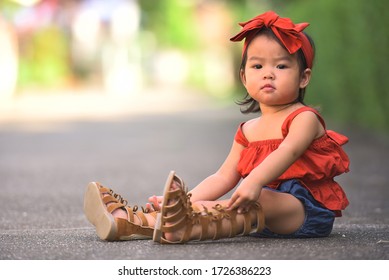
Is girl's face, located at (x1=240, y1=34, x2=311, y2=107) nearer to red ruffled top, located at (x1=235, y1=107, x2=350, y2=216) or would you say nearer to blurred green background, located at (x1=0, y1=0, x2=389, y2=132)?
red ruffled top, located at (x1=235, y1=107, x2=350, y2=216)

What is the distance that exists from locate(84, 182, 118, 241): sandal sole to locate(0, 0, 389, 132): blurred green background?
19.6 ft

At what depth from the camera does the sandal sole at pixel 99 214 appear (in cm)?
358

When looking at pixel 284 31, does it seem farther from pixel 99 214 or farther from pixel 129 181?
pixel 129 181

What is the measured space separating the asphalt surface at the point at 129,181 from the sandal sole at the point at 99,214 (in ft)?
0.16

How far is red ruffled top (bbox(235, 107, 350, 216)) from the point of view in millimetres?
3688

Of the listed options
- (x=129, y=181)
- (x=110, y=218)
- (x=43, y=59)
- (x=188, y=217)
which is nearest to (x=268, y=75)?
(x=188, y=217)

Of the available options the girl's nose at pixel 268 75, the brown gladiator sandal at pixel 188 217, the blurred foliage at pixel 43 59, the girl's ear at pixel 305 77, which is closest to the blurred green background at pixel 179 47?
the blurred foliage at pixel 43 59

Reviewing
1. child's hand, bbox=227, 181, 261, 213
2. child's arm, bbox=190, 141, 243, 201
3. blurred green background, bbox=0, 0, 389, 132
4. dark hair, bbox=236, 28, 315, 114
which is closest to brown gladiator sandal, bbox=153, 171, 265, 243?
child's hand, bbox=227, 181, 261, 213

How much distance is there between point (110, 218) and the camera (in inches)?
141
